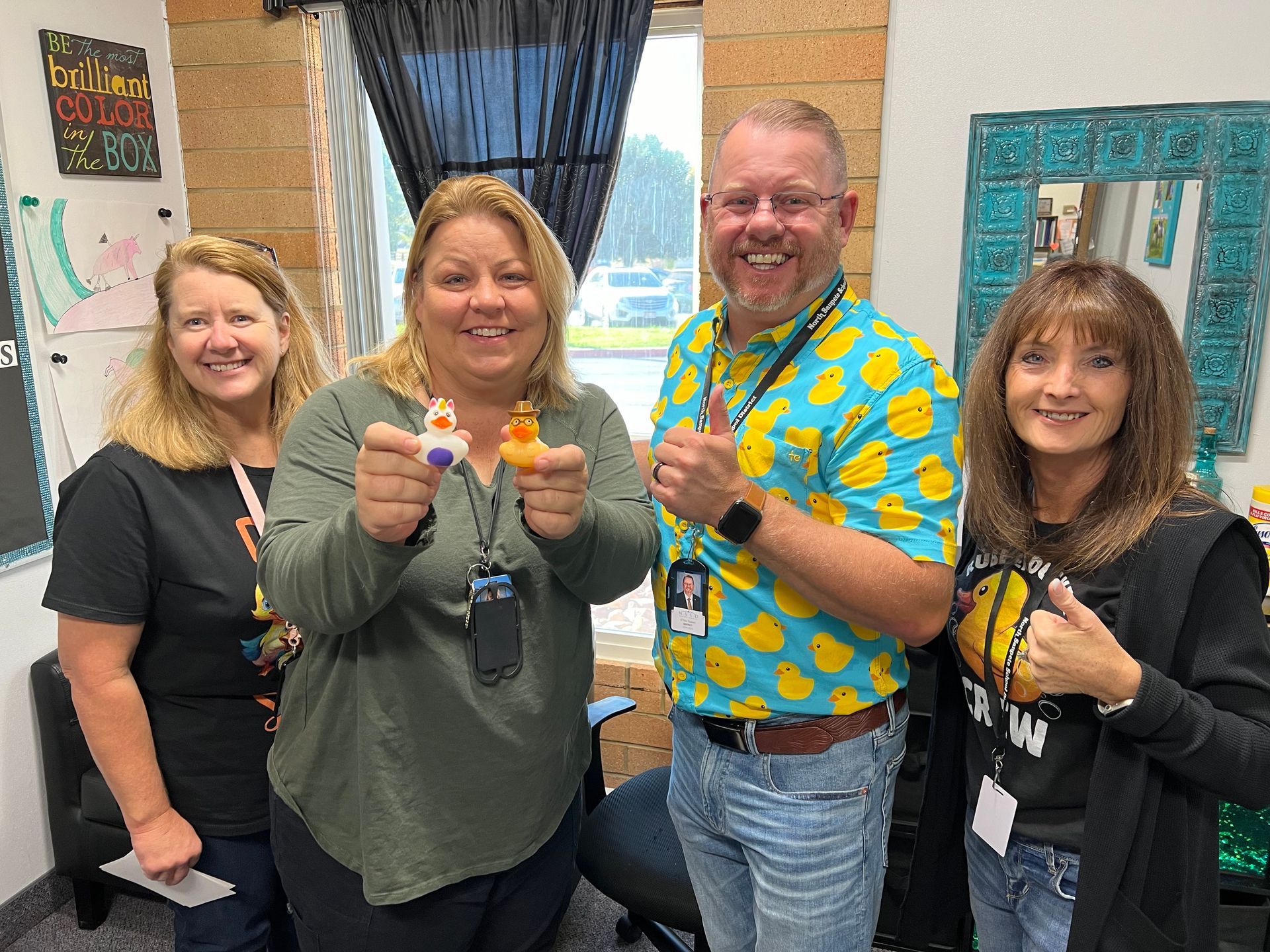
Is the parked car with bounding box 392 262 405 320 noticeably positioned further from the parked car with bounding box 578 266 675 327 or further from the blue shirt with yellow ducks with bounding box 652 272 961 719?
the blue shirt with yellow ducks with bounding box 652 272 961 719

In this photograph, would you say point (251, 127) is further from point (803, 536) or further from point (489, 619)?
point (803, 536)

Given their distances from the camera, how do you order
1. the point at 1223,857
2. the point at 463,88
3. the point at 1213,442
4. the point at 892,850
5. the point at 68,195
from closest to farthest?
the point at 892,850 → the point at 1223,857 → the point at 1213,442 → the point at 68,195 → the point at 463,88

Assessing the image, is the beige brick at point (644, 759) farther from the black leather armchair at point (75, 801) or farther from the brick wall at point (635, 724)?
the black leather armchair at point (75, 801)

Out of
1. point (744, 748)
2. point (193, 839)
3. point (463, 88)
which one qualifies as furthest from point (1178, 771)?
point (463, 88)

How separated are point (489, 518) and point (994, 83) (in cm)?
189

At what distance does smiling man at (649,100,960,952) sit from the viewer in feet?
3.70

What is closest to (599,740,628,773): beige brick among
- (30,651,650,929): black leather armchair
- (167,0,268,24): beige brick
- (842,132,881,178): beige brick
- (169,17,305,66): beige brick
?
(30,651,650,929): black leather armchair

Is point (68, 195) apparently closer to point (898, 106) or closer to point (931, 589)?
point (898, 106)

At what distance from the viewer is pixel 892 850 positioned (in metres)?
1.86

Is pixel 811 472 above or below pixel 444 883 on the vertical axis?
above

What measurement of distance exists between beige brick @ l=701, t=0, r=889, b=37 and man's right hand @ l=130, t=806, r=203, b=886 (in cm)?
229

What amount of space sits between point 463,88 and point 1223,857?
2977 mm

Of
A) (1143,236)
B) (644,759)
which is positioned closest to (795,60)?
(1143,236)

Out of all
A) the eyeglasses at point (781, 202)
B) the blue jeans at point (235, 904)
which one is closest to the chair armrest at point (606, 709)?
the blue jeans at point (235, 904)
